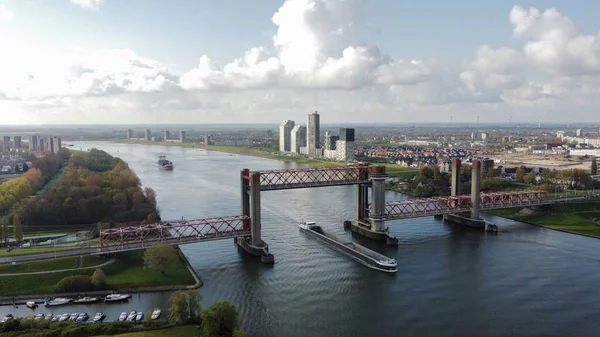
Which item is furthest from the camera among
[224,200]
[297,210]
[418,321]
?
[224,200]

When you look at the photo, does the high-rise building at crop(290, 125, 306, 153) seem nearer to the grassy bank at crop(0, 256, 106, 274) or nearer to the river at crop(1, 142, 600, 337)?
the river at crop(1, 142, 600, 337)

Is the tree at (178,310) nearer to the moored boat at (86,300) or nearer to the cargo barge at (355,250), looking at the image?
the moored boat at (86,300)

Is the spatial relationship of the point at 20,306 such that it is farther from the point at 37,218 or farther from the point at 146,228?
the point at 37,218

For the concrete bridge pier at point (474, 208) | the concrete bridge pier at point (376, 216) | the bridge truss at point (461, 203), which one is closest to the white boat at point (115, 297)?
the concrete bridge pier at point (376, 216)

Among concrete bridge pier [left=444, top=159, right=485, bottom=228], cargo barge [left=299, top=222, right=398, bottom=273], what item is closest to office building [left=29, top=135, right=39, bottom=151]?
cargo barge [left=299, top=222, right=398, bottom=273]

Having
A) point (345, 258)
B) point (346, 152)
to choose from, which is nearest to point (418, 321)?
point (345, 258)

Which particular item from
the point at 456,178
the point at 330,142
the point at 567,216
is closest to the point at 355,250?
the point at 456,178
